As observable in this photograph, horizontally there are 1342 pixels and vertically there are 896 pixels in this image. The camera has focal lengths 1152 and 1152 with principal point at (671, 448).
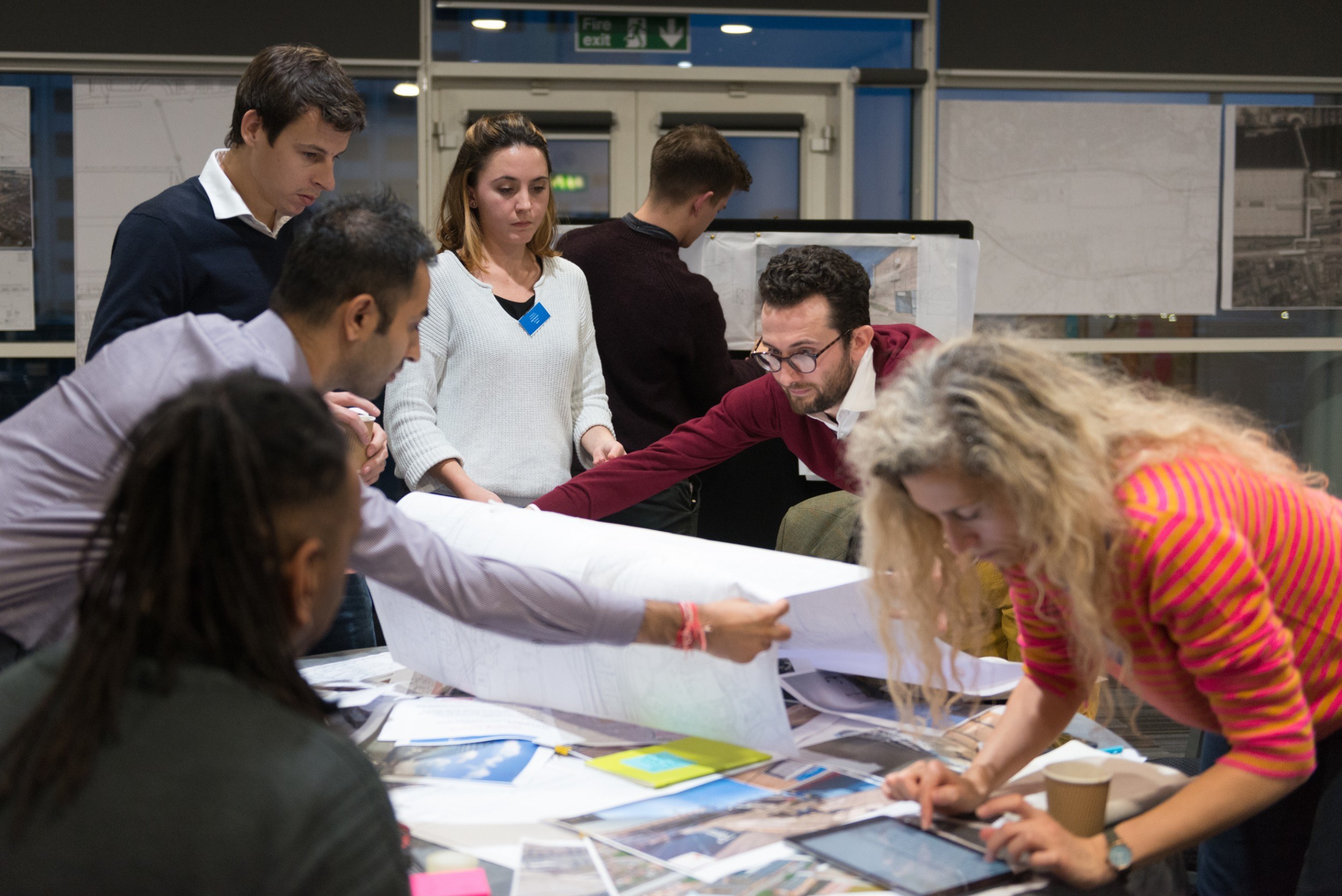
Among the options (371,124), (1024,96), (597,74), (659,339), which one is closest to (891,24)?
(1024,96)

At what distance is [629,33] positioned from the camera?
4551mm

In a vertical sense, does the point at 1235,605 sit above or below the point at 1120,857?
above

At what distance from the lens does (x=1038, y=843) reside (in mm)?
1065

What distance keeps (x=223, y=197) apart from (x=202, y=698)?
1.52 metres

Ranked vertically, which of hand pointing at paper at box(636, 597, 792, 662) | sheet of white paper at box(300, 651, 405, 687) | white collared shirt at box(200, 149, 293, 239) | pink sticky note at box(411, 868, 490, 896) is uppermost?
white collared shirt at box(200, 149, 293, 239)

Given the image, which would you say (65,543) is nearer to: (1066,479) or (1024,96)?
(1066,479)

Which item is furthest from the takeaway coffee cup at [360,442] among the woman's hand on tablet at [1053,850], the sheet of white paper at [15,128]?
the sheet of white paper at [15,128]

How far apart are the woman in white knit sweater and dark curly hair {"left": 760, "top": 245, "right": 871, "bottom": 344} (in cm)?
46

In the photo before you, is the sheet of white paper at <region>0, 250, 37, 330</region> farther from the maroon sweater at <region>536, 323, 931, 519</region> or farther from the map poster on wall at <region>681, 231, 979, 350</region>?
the maroon sweater at <region>536, 323, 931, 519</region>

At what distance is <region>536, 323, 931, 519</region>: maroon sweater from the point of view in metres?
2.11

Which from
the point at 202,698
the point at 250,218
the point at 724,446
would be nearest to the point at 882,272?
the point at 724,446

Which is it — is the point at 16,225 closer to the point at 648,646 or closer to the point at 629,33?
the point at 629,33

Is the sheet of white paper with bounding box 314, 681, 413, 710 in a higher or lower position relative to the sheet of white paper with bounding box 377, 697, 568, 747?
lower

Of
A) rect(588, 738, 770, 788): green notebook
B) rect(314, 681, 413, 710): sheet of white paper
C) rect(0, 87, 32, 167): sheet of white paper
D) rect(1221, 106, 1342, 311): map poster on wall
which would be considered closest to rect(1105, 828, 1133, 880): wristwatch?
rect(588, 738, 770, 788): green notebook
